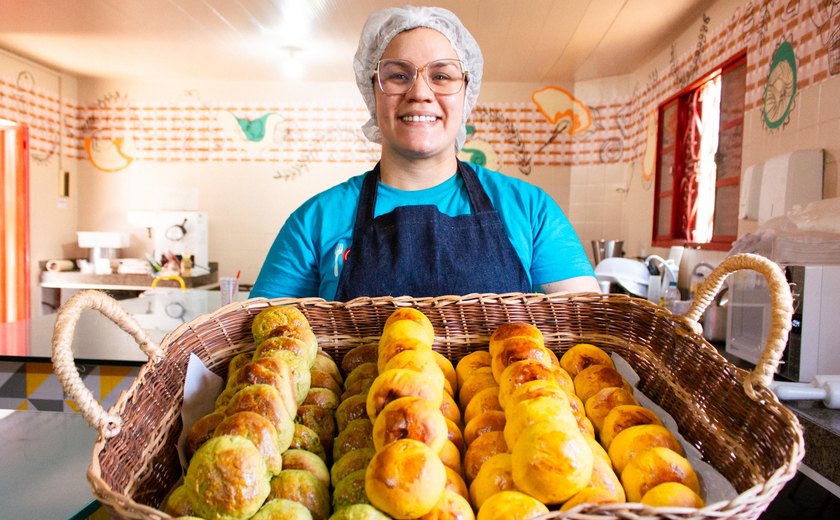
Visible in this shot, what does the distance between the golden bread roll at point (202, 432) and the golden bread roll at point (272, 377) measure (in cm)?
6

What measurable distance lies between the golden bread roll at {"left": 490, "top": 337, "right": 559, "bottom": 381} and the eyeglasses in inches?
30.9

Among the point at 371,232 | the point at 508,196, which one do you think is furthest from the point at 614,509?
the point at 508,196

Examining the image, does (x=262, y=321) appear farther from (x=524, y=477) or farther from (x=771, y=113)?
(x=771, y=113)

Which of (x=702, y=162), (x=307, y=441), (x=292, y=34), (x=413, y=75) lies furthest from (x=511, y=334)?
(x=292, y=34)

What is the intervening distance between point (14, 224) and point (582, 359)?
586 cm

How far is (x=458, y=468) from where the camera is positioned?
79 centimetres

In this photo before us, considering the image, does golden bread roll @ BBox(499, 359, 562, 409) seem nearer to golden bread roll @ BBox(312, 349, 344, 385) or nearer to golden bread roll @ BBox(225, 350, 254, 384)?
golden bread roll @ BBox(312, 349, 344, 385)

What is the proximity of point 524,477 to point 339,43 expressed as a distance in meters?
4.44

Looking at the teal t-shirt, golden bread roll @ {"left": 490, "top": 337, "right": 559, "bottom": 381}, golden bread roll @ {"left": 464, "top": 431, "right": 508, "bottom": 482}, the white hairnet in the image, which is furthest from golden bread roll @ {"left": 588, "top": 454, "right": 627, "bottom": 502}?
the white hairnet

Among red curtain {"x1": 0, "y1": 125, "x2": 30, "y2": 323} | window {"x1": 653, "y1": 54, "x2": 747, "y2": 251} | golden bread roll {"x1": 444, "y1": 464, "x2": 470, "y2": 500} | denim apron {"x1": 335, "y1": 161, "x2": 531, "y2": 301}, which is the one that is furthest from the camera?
red curtain {"x1": 0, "y1": 125, "x2": 30, "y2": 323}

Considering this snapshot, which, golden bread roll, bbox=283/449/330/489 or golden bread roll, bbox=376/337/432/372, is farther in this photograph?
golden bread roll, bbox=376/337/432/372

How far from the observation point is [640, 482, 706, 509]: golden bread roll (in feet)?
2.12

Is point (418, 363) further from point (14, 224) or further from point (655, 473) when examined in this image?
point (14, 224)

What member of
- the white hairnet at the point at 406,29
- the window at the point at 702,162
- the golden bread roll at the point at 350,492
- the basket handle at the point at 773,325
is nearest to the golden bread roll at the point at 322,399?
the golden bread roll at the point at 350,492
